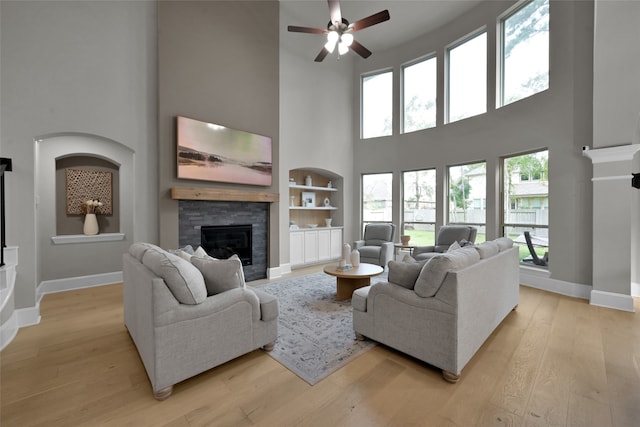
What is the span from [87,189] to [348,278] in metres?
4.82

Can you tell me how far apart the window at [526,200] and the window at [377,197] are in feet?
8.48

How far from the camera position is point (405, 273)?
230cm

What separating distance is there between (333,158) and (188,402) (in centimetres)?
596

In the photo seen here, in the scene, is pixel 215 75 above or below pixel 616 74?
above

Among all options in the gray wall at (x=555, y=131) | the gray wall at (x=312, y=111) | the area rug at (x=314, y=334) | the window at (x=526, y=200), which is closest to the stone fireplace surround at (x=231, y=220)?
the gray wall at (x=312, y=111)

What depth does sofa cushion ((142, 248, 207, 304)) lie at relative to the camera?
189 cm

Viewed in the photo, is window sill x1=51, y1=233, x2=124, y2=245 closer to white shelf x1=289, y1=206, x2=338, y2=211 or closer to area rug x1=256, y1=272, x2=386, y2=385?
area rug x1=256, y1=272, x2=386, y2=385

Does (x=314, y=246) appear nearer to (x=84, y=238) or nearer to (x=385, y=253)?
(x=385, y=253)

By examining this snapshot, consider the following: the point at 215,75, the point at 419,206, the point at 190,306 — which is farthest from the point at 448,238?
the point at 215,75

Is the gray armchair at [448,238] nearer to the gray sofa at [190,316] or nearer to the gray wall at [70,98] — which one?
the gray sofa at [190,316]

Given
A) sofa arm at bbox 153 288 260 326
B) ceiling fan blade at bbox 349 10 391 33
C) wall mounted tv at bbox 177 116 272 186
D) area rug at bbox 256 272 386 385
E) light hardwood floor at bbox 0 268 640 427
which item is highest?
ceiling fan blade at bbox 349 10 391 33

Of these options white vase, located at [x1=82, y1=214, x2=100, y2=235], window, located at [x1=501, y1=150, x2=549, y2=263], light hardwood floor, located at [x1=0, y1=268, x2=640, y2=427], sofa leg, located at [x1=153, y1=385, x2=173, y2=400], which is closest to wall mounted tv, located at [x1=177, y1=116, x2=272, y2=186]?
white vase, located at [x1=82, y1=214, x2=100, y2=235]

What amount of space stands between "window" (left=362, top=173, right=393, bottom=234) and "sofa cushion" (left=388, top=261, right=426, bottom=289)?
4.85 metres

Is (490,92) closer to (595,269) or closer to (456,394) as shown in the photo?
(595,269)
